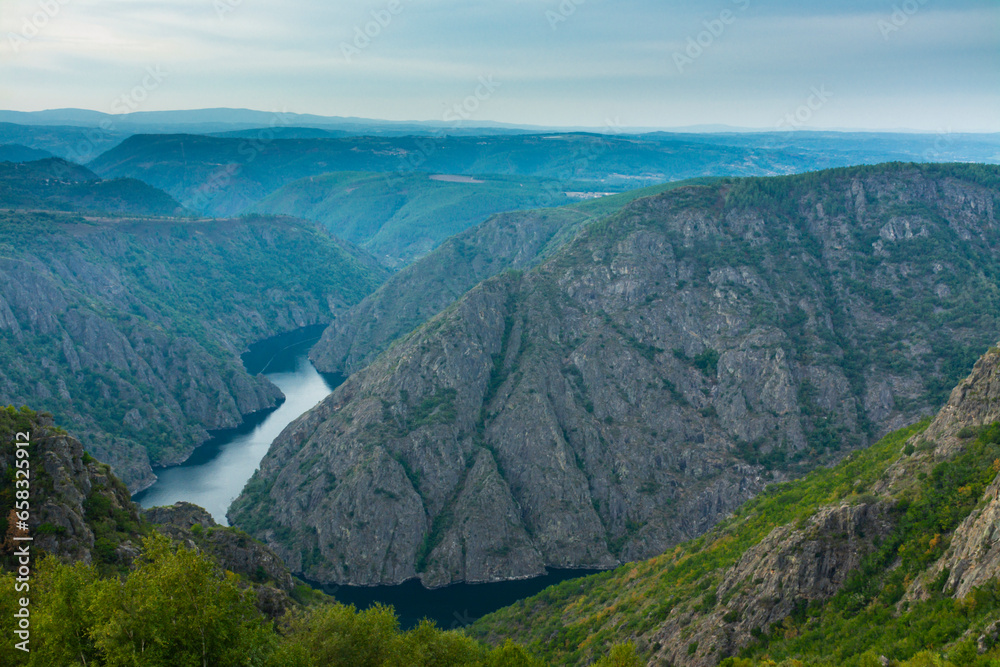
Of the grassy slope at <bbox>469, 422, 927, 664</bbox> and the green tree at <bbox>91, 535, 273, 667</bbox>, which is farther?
the grassy slope at <bbox>469, 422, 927, 664</bbox>

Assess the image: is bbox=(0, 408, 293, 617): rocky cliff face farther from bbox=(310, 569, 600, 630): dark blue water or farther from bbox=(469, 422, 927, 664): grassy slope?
bbox=(310, 569, 600, 630): dark blue water

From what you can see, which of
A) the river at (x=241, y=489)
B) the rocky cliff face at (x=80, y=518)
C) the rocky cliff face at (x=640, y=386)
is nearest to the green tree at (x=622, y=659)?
the rocky cliff face at (x=80, y=518)

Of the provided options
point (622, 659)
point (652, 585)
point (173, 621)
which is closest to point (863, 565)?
point (622, 659)

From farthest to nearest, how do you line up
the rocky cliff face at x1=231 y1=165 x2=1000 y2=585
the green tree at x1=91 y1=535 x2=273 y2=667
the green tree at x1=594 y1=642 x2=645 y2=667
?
the rocky cliff face at x1=231 y1=165 x2=1000 y2=585 → the green tree at x1=594 y1=642 x2=645 y2=667 → the green tree at x1=91 y1=535 x2=273 y2=667

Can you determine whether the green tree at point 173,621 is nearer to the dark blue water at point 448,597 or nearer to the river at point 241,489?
the river at point 241,489

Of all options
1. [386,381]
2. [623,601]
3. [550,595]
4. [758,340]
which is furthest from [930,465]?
[386,381]

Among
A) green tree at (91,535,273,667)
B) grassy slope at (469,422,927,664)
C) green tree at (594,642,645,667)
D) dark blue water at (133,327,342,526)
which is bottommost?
dark blue water at (133,327,342,526)

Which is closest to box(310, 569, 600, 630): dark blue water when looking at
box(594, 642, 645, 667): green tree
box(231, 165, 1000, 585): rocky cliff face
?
box(231, 165, 1000, 585): rocky cliff face

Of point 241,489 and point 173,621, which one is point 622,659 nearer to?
point 173,621

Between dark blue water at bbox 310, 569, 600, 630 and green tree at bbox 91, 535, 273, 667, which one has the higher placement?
green tree at bbox 91, 535, 273, 667
